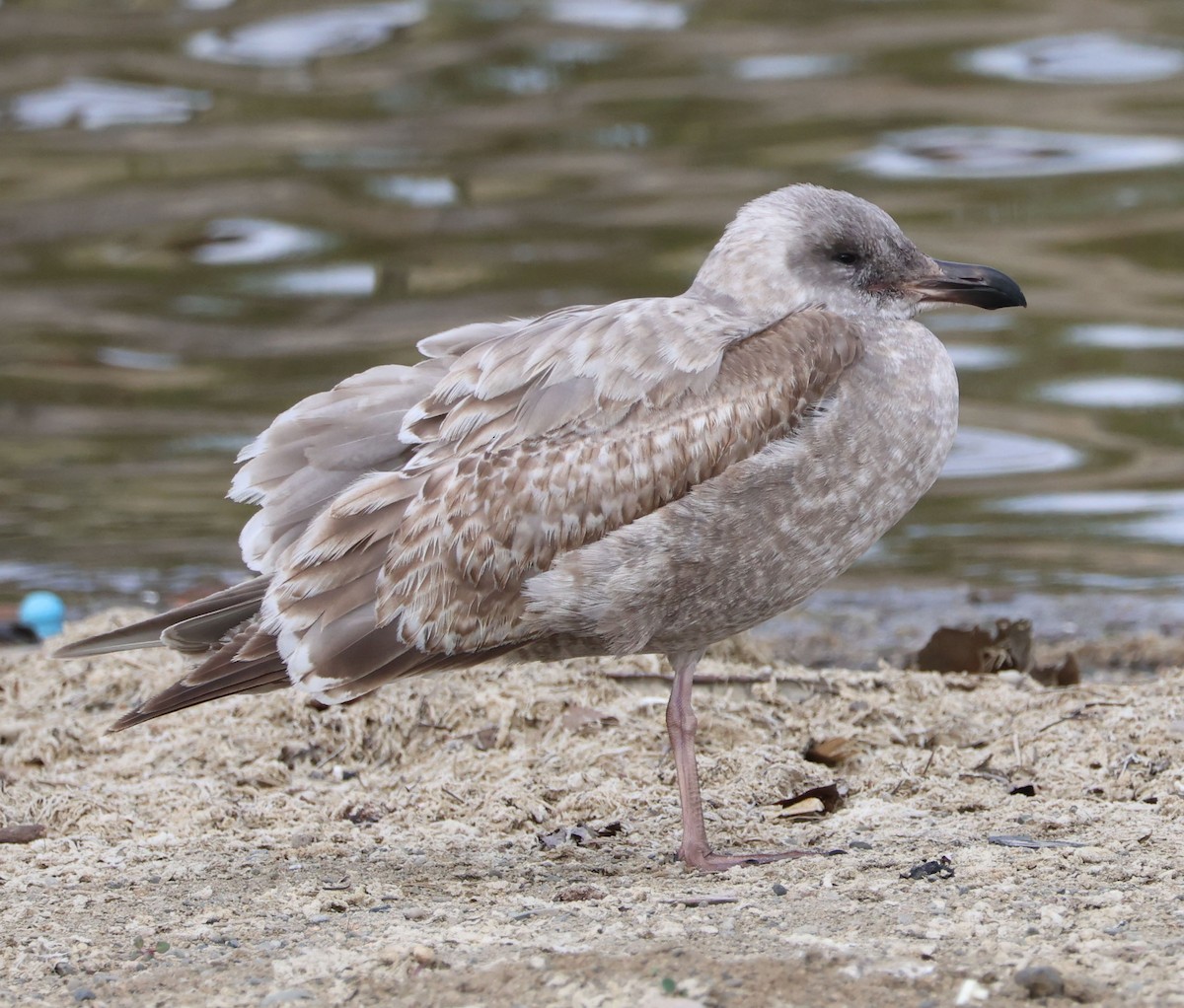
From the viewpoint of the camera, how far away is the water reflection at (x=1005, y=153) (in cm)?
1470

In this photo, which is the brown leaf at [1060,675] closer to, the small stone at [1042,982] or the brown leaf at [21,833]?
the small stone at [1042,982]

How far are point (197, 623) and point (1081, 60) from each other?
1263 cm

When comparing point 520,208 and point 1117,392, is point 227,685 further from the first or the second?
point 520,208

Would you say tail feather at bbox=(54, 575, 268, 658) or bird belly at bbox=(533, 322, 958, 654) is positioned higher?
bird belly at bbox=(533, 322, 958, 654)

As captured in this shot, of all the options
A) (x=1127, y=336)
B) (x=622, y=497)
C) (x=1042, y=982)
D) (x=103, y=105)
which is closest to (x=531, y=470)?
(x=622, y=497)

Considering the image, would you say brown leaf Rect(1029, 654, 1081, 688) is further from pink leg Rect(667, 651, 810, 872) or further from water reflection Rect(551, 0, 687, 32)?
water reflection Rect(551, 0, 687, 32)

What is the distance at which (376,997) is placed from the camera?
12.2 feet

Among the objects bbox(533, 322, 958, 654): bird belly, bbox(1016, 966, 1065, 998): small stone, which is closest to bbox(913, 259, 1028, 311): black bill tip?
bbox(533, 322, 958, 654): bird belly

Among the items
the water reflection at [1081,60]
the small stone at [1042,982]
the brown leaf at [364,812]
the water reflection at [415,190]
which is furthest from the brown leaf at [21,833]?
the water reflection at [1081,60]

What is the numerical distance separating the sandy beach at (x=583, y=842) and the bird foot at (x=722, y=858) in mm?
53

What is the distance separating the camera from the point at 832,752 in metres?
5.51

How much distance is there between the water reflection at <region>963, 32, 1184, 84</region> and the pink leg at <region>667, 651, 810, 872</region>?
38.9ft

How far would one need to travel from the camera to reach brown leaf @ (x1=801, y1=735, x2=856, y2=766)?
550cm

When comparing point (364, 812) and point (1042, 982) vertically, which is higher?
point (1042, 982)
